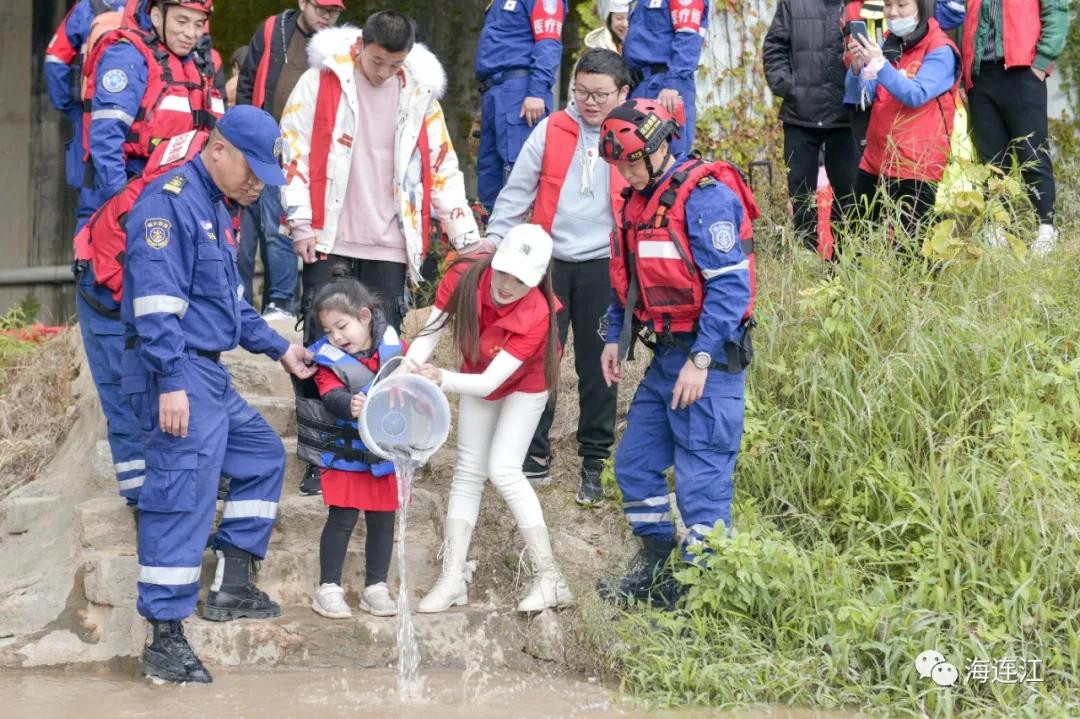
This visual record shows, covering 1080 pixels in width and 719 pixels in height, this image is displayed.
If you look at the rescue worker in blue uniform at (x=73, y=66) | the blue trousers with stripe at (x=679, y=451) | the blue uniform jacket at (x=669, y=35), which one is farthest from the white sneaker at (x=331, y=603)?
the blue uniform jacket at (x=669, y=35)

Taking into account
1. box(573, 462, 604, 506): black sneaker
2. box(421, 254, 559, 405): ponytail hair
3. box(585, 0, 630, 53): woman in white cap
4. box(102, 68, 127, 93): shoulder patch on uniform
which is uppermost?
box(585, 0, 630, 53): woman in white cap

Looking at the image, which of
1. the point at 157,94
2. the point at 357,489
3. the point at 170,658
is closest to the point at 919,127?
the point at 357,489

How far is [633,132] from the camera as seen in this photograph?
4758mm

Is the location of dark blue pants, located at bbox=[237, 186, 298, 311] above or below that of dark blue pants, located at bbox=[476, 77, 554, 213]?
below

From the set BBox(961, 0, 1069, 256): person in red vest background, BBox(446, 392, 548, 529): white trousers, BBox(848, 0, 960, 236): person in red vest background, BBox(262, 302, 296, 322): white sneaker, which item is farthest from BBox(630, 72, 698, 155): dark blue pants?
BBox(262, 302, 296, 322): white sneaker

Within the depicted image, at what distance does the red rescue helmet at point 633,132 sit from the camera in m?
4.75

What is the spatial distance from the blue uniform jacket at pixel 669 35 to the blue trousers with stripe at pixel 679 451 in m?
2.10

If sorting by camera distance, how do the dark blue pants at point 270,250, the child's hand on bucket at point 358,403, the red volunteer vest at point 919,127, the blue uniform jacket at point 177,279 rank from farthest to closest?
the dark blue pants at point 270,250 < the red volunteer vest at point 919,127 < the child's hand on bucket at point 358,403 < the blue uniform jacket at point 177,279

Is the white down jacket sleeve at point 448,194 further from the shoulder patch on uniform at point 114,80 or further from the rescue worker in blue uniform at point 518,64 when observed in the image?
the shoulder patch on uniform at point 114,80

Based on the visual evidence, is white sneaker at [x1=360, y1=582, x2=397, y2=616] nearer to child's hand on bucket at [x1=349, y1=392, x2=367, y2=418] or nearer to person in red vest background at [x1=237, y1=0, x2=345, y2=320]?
child's hand on bucket at [x1=349, y1=392, x2=367, y2=418]

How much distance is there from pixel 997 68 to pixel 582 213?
2562 millimetres

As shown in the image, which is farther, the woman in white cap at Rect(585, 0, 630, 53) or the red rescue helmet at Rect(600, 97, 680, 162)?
the woman in white cap at Rect(585, 0, 630, 53)

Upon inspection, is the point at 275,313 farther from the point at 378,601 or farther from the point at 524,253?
the point at 524,253

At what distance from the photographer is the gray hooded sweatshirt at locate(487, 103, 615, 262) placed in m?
5.66
